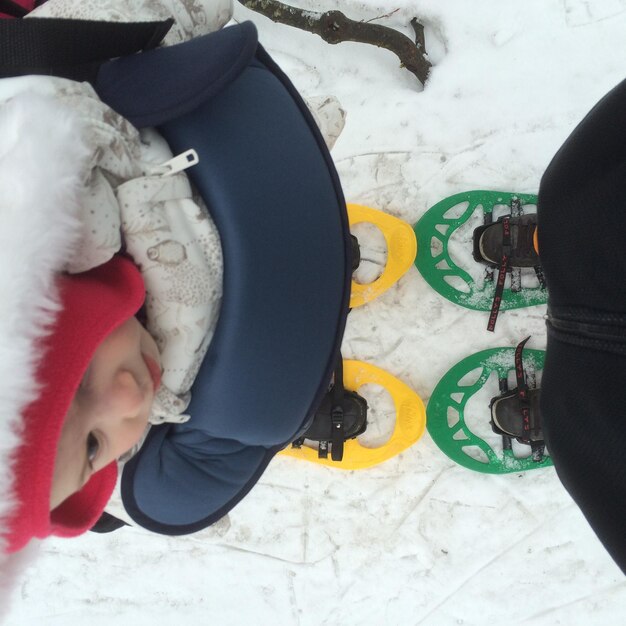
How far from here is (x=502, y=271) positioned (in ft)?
3.52

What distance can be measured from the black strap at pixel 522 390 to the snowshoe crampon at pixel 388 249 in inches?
11.1

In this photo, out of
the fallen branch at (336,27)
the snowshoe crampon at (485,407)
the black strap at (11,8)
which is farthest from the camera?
the snowshoe crampon at (485,407)

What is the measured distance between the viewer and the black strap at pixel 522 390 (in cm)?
104

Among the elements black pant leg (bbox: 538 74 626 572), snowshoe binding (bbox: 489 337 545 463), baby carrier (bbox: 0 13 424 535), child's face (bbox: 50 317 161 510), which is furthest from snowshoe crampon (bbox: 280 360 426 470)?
child's face (bbox: 50 317 161 510)

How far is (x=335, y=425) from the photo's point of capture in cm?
108

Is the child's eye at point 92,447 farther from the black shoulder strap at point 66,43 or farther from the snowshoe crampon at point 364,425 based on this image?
the snowshoe crampon at point 364,425

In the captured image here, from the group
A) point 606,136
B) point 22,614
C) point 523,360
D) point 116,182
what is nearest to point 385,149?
point 523,360

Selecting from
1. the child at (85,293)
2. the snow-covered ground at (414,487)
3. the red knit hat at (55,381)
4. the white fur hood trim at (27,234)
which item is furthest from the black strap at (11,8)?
the snow-covered ground at (414,487)

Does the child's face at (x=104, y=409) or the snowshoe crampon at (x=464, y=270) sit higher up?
the child's face at (x=104, y=409)

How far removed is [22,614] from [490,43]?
160cm

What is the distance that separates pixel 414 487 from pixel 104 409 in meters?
0.86

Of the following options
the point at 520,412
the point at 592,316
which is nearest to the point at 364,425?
the point at 520,412

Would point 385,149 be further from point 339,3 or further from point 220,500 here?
point 220,500

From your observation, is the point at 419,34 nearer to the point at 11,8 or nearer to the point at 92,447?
the point at 11,8
